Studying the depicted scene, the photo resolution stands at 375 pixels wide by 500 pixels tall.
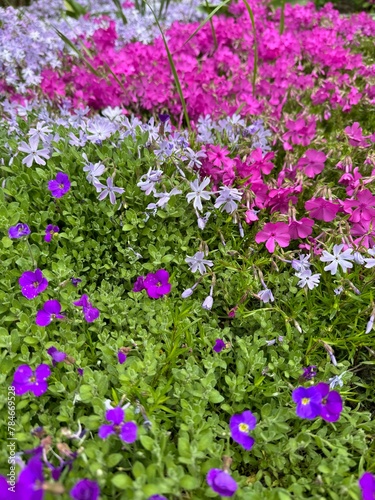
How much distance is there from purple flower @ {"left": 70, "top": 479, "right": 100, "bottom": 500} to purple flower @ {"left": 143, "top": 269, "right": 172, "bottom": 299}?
2.75 ft

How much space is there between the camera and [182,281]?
→ 2088mm

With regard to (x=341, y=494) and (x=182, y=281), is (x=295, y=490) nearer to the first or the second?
(x=341, y=494)

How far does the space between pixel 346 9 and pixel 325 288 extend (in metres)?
6.21

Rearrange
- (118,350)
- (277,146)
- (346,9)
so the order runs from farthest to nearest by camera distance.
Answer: (346,9)
(277,146)
(118,350)

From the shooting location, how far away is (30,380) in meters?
1.46

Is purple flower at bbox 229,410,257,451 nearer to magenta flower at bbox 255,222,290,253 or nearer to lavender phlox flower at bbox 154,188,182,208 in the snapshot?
magenta flower at bbox 255,222,290,253

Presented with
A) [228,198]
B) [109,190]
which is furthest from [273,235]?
[109,190]

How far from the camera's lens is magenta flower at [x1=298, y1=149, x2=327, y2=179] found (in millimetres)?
2332

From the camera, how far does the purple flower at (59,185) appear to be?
6.75 feet

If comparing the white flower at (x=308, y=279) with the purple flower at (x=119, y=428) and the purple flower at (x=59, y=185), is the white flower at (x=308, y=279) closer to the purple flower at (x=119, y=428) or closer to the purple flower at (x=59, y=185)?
the purple flower at (x=119, y=428)

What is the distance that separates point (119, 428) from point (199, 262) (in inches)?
33.6

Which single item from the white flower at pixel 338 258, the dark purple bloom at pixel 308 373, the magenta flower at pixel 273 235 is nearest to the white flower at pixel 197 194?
the magenta flower at pixel 273 235

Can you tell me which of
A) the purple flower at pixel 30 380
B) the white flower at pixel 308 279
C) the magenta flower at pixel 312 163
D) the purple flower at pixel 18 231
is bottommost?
the purple flower at pixel 30 380

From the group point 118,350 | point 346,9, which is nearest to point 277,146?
point 118,350
